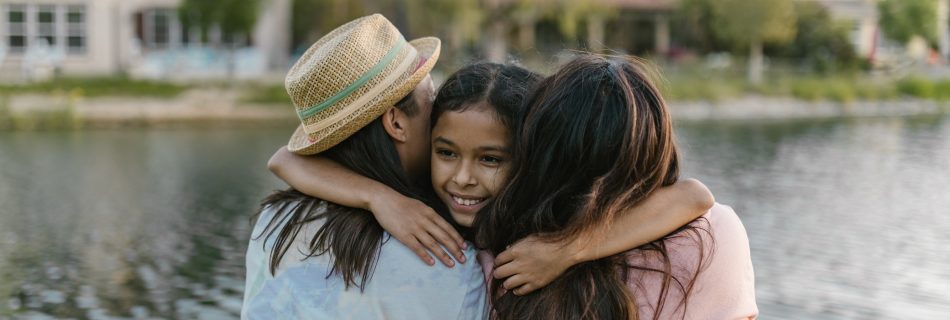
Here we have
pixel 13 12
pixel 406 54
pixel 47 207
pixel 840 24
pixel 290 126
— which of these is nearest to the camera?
pixel 406 54

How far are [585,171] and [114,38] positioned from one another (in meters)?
27.4

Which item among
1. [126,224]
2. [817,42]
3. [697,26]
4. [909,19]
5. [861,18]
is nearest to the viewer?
[126,224]

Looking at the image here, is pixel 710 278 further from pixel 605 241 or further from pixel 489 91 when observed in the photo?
pixel 489 91

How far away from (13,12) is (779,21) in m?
17.9

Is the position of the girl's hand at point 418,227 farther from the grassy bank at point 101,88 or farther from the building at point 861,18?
the building at point 861,18

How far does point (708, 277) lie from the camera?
1.89 metres

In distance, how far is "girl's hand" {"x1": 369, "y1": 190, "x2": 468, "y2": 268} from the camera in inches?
78.2

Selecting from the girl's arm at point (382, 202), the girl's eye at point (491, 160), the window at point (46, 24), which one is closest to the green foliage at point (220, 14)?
the window at point (46, 24)

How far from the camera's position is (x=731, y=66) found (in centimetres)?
2981

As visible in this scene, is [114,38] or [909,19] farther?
[909,19]

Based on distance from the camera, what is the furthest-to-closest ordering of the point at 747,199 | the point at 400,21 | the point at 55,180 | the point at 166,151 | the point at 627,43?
1. the point at 627,43
2. the point at 400,21
3. the point at 166,151
4. the point at 55,180
5. the point at 747,199

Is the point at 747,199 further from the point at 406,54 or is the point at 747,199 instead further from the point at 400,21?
the point at 400,21

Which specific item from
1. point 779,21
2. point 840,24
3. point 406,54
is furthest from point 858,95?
point 406,54

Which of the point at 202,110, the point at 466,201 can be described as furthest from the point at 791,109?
the point at 466,201
